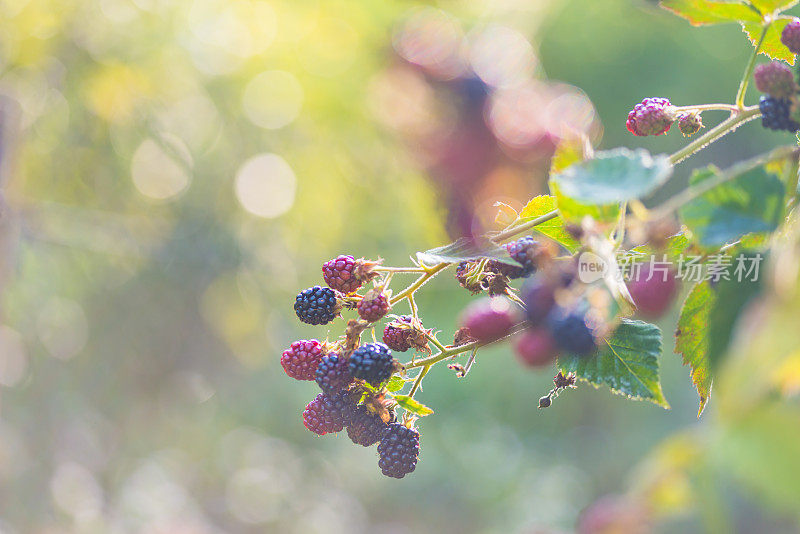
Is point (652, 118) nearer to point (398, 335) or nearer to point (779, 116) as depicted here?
point (779, 116)

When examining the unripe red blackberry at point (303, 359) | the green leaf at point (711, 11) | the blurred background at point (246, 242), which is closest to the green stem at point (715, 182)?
the green leaf at point (711, 11)

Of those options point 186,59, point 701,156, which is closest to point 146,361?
point 186,59

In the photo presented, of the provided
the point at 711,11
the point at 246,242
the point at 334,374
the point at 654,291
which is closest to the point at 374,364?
the point at 334,374

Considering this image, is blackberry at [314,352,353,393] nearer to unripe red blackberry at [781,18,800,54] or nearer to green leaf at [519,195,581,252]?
green leaf at [519,195,581,252]

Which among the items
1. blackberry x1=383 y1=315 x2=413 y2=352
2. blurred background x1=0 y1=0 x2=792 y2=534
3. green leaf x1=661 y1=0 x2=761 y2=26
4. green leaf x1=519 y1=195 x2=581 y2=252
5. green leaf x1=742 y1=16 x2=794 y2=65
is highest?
blurred background x1=0 y1=0 x2=792 y2=534

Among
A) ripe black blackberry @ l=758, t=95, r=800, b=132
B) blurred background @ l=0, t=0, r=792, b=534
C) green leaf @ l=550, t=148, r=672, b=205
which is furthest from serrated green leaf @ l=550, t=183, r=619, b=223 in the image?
blurred background @ l=0, t=0, r=792, b=534
